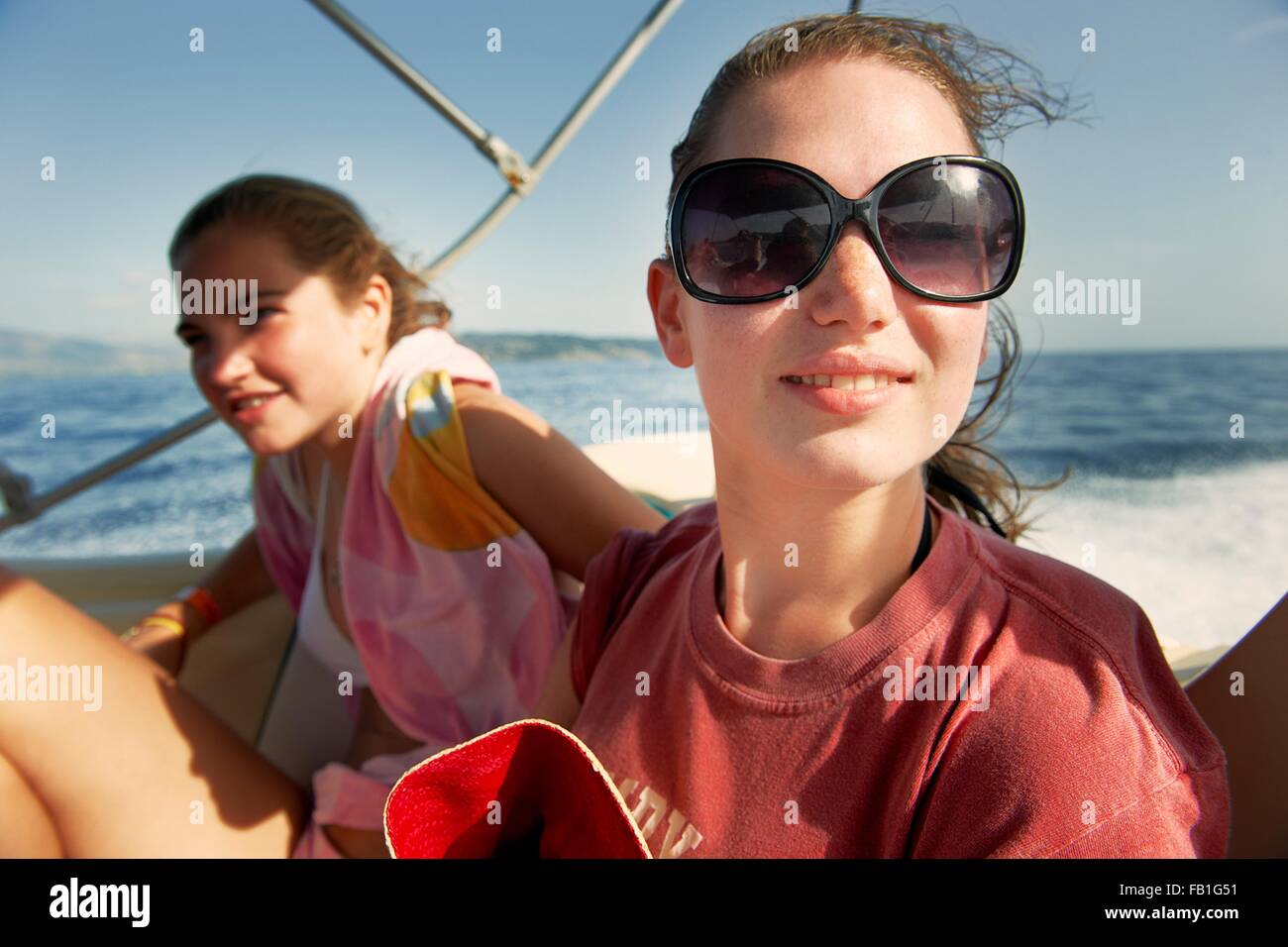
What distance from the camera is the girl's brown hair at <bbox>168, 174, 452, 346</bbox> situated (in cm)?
146

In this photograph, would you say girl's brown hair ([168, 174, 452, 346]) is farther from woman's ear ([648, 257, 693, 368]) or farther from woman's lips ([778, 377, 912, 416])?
woman's lips ([778, 377, 912, 416])

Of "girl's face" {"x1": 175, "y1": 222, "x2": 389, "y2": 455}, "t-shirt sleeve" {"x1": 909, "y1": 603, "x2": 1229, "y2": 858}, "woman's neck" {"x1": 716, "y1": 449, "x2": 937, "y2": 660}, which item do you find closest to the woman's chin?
"girl's face" {"x1": 175, "y1": 222, "x2": 389, "y2": 455}

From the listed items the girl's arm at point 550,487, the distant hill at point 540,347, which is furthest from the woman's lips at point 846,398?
the distant hill at point 540,347

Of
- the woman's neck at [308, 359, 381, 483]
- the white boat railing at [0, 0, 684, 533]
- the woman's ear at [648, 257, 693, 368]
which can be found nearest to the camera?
the woman's ear at [648, 257, 693, 368]

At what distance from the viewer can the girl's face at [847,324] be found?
654 millimetres

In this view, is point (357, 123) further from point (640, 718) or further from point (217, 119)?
point (640, 718)

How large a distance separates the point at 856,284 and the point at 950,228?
0.09 m

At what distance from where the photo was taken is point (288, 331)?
4.67 feet

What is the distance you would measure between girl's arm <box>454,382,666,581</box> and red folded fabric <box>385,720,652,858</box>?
48cm

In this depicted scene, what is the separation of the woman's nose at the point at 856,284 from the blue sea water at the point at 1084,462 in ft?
10.7

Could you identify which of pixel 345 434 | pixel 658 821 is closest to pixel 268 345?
pixel 345 434

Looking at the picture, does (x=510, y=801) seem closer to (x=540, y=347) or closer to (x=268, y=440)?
(x=268, y=440)

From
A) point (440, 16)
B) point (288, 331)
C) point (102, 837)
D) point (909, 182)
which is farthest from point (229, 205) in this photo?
point (440, 16)
